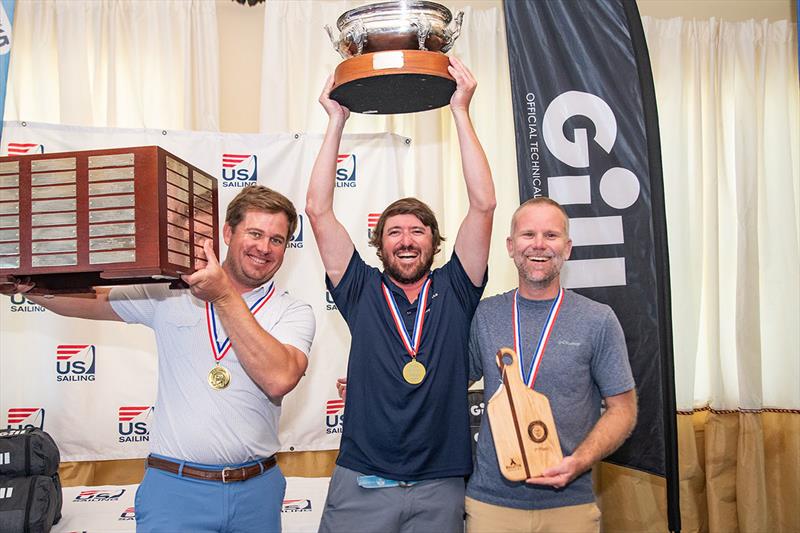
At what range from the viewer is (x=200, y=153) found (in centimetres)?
451

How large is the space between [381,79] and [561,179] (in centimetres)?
172

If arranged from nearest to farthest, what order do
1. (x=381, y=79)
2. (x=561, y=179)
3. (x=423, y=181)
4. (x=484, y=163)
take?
(x=381, y=79)
(x=484, y=163)
(x=561, y=179)
(x=423, y=181)

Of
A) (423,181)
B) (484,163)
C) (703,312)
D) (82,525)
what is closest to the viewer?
(484,163)

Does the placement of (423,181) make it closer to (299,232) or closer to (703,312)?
(299,232)

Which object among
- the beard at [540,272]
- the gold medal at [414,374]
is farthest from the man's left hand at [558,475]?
the beard at [540,272]

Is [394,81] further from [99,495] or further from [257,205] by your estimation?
[99,495]

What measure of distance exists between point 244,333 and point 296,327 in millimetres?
313

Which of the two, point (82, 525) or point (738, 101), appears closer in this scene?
point (82, 525)

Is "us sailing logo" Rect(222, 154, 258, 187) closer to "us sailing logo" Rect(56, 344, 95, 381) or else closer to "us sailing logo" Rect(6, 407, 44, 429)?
"us sailing logo" Rect(56, 344, 95, 381)

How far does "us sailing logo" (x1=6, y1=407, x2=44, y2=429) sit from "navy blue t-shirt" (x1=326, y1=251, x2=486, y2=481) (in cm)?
241

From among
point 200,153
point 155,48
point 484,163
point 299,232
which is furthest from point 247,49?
point 484,163

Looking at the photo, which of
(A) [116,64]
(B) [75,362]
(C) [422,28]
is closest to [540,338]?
(C) [422,28]

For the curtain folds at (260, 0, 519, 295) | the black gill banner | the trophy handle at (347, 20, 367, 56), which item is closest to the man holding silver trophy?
the trophy handle at (347, 20, 367, 56)

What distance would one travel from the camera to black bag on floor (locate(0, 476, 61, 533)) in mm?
3244
